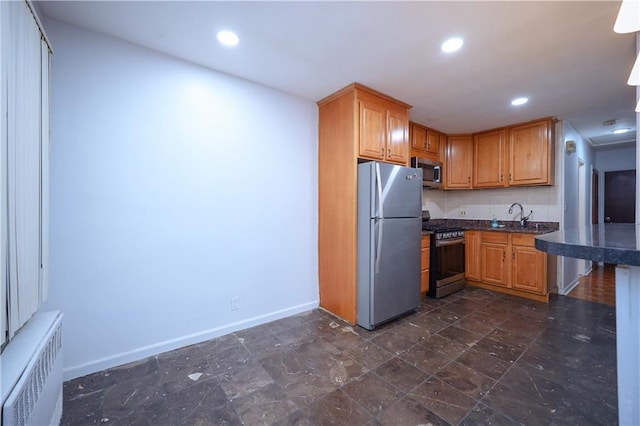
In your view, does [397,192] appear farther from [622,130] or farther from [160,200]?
[622,130]

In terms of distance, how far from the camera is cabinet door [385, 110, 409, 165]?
2840 millimetres

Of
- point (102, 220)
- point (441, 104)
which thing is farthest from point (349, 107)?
point (102, 220)

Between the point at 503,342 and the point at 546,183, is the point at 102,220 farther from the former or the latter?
the point at 546,183

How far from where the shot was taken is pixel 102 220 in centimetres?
187

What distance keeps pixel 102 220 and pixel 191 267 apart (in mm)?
712

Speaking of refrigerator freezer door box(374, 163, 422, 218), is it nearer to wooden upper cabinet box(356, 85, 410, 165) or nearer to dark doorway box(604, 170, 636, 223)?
wooden upper cabinet box(356, 85, 410, 165)

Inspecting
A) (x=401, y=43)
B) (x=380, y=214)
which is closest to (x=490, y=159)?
(x=380, y=214)

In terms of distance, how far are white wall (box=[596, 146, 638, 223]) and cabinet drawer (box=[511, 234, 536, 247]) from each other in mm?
4048

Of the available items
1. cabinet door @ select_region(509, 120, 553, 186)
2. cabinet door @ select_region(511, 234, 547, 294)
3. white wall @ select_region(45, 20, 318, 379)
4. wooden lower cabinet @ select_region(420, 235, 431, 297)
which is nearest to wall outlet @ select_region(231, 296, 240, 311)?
white wall @ select_region(45, 20, 318, 379)

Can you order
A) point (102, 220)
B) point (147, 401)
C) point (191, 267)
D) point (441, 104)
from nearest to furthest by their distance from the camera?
1. point (147, 401)
2. point (102, 220)
3. point (191, 267)
4. point (441, 104)

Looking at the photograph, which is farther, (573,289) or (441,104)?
(573,289)

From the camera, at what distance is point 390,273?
2631mm

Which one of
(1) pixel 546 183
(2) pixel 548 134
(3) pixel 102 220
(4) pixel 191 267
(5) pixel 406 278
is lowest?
(5) pixel 406 278

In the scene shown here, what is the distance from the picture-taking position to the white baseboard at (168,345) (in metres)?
1.80
